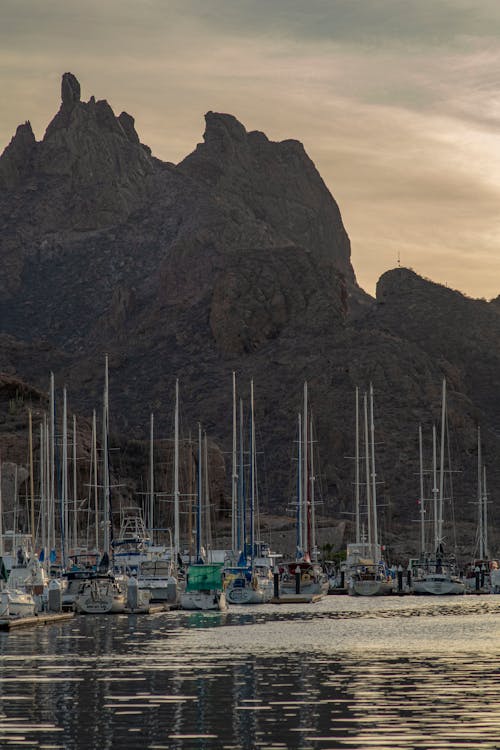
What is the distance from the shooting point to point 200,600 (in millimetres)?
74188

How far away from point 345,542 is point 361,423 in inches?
1895

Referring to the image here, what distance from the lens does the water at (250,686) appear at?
28.2m

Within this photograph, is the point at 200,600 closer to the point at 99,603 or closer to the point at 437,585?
the point at 99,603

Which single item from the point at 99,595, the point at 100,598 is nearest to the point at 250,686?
the point at 100,598

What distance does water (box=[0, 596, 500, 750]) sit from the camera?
28.2 meters

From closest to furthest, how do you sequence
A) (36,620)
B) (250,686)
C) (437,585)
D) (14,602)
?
(250,686) → (36,620) → (14,602) → (437,585)

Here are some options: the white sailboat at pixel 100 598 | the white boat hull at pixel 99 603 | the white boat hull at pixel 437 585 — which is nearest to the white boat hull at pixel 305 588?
the white boat hull at pixel 437 585

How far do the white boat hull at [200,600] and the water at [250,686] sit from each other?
495 inches

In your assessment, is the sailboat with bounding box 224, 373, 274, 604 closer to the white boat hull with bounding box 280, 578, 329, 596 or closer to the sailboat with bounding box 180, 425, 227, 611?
the white boat hull with bounding box 280, 578, 329, 596

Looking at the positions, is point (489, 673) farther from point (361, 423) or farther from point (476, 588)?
point (361, 423)

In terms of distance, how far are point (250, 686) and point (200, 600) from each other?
37.9 meters

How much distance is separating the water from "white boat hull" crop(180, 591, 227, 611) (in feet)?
41.2

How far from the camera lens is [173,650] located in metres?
47.5

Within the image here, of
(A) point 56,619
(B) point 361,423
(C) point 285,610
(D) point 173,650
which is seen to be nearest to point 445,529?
(B) point 361,423
